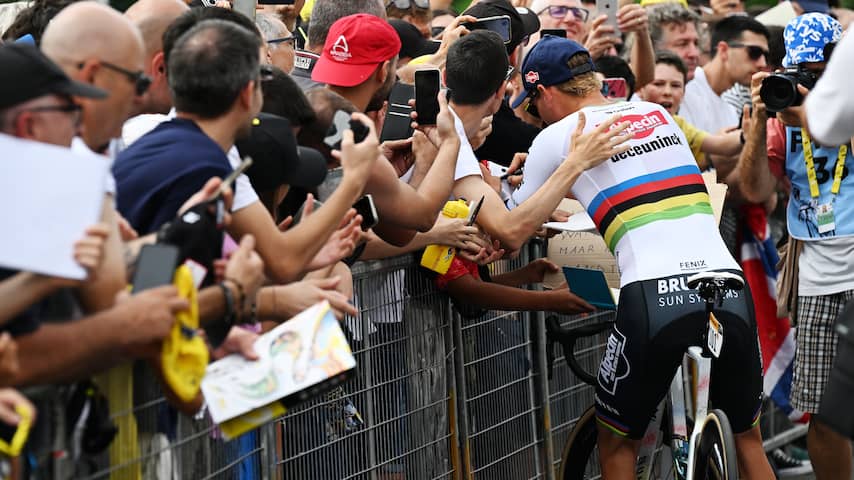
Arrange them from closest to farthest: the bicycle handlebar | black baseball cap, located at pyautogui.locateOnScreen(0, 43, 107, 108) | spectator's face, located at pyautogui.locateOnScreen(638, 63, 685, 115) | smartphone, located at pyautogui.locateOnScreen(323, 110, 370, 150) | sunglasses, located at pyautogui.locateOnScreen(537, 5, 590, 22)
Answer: black baseball cap, located at pyautogui.locateOnScreen(0, 43, 107, 108), smartphone, located at pyautogui.locateOnScreen(323, 110, 370, 150), the bicycle handlebar, sunglasses, located at pyautogui.locateOnScreen(537, 5, 590, 22), spectator's face, located at pyautogui.locateOnScreen(638, 63, 685, 115)

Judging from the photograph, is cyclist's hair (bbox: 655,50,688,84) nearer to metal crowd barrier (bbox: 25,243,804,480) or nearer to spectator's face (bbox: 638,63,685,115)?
spectator's face (bbox: 638,63,685,115)

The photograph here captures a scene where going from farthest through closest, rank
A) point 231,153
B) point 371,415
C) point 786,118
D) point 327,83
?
point 786,118, point 327,83, point 371,415, point 231,153

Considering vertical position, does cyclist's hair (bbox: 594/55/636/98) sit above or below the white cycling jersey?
below

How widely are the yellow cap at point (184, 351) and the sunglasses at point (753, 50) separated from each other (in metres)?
7.47

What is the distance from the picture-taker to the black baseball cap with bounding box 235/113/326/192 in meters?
4.51

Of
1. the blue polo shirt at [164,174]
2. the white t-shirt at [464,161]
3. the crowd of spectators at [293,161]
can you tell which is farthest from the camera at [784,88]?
the blue polo shirt at [164,174]

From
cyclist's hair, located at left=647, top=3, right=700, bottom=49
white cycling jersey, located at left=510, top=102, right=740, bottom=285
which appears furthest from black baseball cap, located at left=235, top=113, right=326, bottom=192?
cyclist's hair, located at left=647, top=3, right=700, bottom=49

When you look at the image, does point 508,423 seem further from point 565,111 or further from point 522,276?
point 565,111

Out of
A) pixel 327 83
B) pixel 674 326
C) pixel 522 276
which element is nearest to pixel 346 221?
pixel 327 83

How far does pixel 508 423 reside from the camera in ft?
21.7

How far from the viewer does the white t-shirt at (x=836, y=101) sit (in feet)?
13.6

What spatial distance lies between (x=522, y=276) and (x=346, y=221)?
202 centimetres

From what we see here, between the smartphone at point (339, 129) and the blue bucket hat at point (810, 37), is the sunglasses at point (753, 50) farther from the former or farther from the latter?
the smartphone at point (339, 129)

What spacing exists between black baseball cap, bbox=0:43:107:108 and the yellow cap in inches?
20.7
